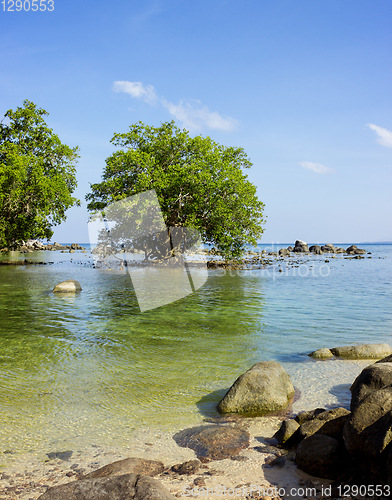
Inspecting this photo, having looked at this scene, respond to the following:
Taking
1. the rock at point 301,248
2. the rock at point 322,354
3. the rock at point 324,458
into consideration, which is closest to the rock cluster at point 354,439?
the rock at point 324,458

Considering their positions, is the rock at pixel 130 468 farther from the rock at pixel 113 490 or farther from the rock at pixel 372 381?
the rock at pixel 372 381

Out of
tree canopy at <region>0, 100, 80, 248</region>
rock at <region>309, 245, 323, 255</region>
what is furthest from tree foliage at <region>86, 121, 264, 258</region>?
rock at <region>309, 245, 323, 255</region>

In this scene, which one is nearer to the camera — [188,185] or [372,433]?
[372,433]

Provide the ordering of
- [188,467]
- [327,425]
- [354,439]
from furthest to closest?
1. [327,425]
2. [188,467]
3. [354,439]

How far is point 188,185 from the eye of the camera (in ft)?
116

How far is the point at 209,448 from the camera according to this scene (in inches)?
210

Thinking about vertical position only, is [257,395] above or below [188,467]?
above

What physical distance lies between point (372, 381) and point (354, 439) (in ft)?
4.74

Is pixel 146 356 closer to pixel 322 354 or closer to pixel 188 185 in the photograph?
pixel 322 354

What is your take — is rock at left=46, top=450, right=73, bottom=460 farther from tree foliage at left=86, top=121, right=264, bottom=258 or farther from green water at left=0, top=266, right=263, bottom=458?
tree foliage at left=86, top=121, right=264, bottom=258

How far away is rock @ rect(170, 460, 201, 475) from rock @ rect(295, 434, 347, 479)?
1332mm

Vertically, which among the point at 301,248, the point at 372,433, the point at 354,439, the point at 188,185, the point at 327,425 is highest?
the point at 188,185

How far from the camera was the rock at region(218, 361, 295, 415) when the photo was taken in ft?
21.9

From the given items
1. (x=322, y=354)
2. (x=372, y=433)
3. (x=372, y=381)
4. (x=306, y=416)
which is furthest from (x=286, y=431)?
(x=322, y=354)
